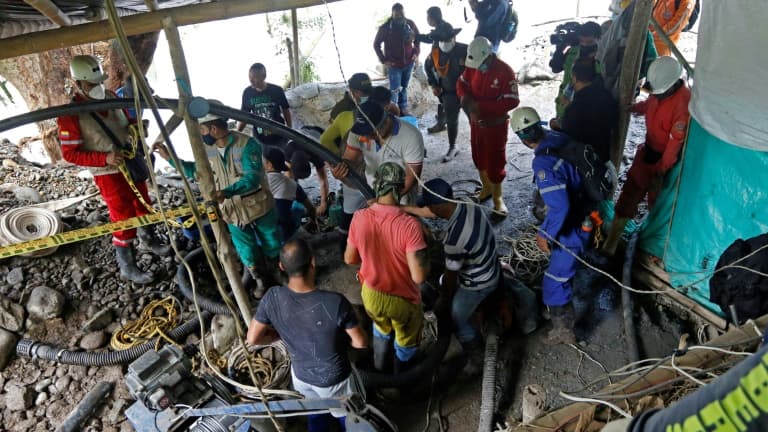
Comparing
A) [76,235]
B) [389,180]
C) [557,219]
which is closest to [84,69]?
[76,235]

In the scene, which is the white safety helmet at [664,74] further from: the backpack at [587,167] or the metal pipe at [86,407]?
the metal pipe at [86,407]

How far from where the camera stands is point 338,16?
15.1m

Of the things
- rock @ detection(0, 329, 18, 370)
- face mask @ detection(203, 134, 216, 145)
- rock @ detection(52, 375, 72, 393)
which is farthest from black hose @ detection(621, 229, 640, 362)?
rock @ detection(0, 329, 18, 370)

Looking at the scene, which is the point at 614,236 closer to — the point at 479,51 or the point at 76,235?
the point at 479,51

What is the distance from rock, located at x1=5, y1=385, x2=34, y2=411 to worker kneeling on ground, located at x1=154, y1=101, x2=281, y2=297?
7.07 feet

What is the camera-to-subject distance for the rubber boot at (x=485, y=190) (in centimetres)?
602

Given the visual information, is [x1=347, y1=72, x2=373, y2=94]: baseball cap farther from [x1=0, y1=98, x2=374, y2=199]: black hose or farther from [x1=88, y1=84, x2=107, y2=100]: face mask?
[x1=88, y1=84, x2=107, y2=100]: face mask

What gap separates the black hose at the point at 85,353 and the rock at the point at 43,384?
18cm

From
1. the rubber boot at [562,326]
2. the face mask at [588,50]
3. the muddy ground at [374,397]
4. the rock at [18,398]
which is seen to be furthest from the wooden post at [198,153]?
the face mask at [588,50]

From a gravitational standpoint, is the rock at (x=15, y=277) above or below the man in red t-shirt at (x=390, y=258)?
below

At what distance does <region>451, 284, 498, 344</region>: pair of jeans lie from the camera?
12.3ft

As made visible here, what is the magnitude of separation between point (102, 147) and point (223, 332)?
2057 millimetres

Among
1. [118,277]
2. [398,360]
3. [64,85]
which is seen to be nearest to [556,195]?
[398,360]

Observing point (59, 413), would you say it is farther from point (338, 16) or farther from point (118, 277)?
point (338, 16)
